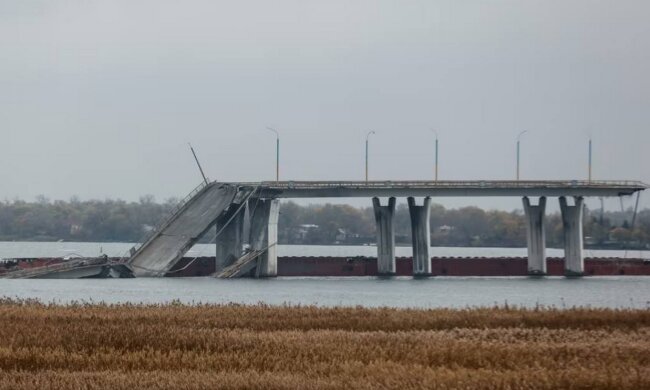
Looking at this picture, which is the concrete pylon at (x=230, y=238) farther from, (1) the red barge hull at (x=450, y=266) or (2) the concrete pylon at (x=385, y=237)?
(2) the concrete pylon at (x=385, y=237)

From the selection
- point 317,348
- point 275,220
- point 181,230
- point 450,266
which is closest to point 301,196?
point 275,220

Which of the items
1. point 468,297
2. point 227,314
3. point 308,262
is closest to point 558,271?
point 308,262

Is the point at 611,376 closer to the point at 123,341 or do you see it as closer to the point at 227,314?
the point at 123,341

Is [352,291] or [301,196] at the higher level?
[301,196]

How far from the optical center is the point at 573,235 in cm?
12188

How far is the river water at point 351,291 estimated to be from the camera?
75250mm

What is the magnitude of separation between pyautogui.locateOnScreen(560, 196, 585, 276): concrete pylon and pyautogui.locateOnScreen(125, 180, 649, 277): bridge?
9 centimetres

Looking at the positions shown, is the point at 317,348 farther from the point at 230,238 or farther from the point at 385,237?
the point at 385,237

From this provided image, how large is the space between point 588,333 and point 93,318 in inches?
630

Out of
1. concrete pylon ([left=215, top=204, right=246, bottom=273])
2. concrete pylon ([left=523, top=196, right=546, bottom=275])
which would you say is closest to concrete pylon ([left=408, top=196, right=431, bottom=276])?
concrete pylon ([left=523, top=196, right=546, bottom=275])

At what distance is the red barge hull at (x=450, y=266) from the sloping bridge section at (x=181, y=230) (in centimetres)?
752

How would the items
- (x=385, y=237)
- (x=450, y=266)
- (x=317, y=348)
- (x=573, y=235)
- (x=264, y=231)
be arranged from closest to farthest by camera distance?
(x=317, y=348), (x=264, y=231), (x=385, y=237), (x=573, y=235), (x=450, y=266)

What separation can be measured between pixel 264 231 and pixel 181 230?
331 inches

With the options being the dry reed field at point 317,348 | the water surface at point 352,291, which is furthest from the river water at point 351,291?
the dry reed field at point 317,348
